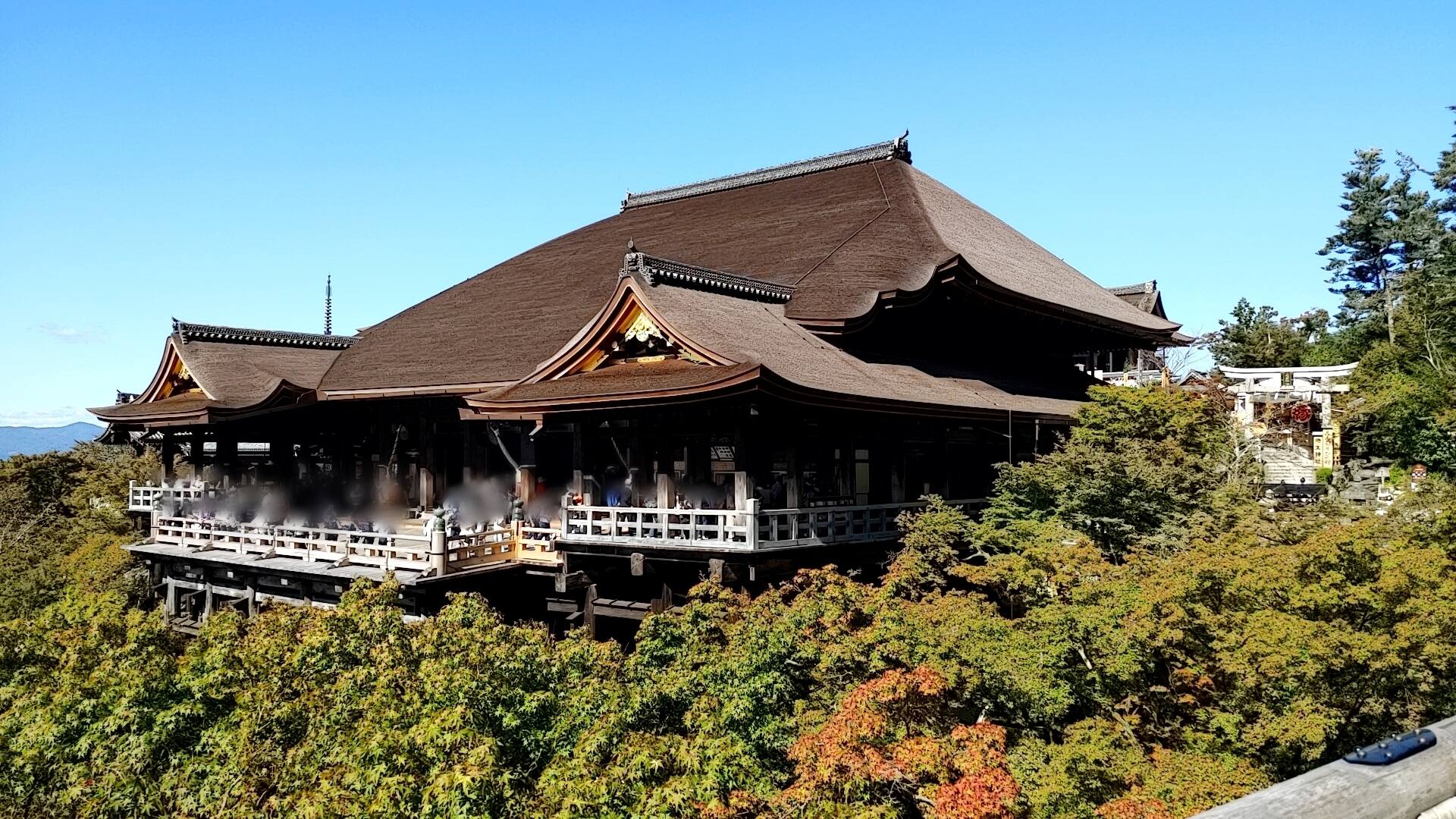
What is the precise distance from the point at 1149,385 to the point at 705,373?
9.74 metres

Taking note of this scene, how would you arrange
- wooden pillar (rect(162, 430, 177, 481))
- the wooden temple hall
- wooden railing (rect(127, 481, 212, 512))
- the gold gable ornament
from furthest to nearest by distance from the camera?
wooden pillar (rect(162, 430, 177, 481)) → wooden railing (rect(127, 481, 212, 512)) → the gold gable ornament → the wooden temple hall

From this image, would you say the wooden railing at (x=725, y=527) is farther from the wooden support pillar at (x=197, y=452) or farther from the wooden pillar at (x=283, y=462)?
the wooden support pillar at (x=197, y=452)

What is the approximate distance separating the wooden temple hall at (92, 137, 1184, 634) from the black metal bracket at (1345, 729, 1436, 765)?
10.1 m

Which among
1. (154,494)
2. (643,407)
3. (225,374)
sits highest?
(225,374)

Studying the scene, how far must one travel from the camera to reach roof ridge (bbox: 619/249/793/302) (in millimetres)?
16922

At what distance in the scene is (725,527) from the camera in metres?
15.0

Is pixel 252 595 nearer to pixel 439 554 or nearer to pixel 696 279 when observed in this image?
pixel 439 554

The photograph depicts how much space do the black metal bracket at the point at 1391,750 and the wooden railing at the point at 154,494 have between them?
26.6 metres

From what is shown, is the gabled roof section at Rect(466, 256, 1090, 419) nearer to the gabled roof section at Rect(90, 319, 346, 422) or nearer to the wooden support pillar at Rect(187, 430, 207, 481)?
the gabled roof section at Rect(90, 319, 346, 422)

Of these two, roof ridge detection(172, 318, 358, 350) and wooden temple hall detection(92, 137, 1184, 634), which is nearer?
wooden temple hall detection(92, 137, 1184, 634)

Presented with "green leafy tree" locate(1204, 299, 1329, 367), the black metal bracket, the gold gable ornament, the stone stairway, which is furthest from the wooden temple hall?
"green leafy tree" locate(1204, 299, 1329, 367)

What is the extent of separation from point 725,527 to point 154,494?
18696 mm

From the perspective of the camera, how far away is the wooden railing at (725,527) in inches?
589

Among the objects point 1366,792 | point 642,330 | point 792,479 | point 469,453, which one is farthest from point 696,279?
point 1366,792
